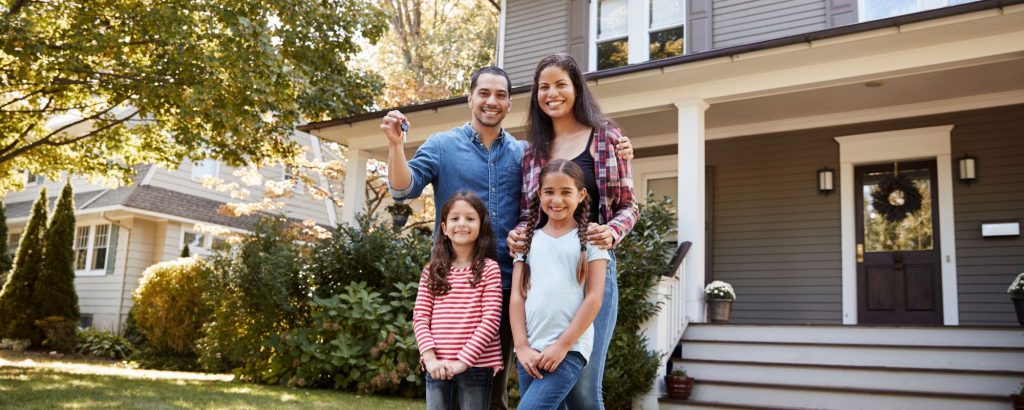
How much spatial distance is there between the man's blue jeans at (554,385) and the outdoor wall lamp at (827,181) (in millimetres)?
7244

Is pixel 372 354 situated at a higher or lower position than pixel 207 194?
lower

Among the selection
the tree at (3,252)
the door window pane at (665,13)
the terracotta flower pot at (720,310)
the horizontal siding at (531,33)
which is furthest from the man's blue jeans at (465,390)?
the tree at (3,252)

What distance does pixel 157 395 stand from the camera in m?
6.46

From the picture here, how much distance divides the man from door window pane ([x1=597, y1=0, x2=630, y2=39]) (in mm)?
8271

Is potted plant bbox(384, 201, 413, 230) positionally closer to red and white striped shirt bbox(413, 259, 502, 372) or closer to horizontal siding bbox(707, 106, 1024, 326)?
horizontal siding bbox(707, 106, 1024, 326)

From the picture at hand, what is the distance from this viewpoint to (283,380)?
24.7ft

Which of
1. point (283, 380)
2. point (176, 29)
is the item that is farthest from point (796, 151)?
point (176, 29)

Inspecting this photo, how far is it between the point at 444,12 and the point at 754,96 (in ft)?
49.7

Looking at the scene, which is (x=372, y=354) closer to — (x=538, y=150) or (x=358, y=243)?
(x=358, y=243)

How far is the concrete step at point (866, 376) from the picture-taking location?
5.68 m

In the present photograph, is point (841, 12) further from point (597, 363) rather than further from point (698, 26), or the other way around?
point (597, 363)

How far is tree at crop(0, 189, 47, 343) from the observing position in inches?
539

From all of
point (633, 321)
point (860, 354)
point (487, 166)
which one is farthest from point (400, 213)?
point (487, 166)

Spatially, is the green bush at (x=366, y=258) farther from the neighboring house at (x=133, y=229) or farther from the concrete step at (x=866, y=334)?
the neighboring house at (x=133, y=229)
